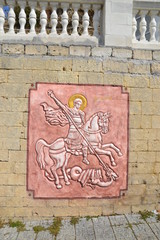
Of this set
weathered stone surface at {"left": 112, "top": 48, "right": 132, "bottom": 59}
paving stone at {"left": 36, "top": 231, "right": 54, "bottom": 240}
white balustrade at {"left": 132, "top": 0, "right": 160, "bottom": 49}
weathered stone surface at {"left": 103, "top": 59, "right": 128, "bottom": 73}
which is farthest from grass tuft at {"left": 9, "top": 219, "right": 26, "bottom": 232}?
white balustrade at {"left": 132, "top": 0, "right": 160, "bottom": 49}

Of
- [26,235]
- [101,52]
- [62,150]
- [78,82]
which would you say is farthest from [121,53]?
[26,235]

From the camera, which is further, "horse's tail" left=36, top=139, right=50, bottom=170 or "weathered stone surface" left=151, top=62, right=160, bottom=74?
"weathered stone surface" left=151, top=62, right=160, bottom=74

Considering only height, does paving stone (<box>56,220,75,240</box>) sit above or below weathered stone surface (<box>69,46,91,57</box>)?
below

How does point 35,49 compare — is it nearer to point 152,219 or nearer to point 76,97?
point 76,97

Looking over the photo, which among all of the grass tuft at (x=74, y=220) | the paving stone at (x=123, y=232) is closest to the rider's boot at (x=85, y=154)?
the grass tuft at (x=74, y=220)

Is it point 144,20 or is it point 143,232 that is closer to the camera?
point 143,232

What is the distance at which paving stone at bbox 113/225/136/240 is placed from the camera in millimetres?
3297

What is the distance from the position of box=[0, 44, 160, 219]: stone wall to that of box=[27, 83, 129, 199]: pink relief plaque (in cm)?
13

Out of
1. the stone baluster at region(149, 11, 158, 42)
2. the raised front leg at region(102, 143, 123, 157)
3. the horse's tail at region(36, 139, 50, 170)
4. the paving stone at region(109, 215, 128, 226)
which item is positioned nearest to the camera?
Result: the paving stone at region(109, 215, 128, 226)

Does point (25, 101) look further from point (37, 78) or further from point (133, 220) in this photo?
point (133, 220)

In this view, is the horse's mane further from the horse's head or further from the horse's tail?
the horse's tail

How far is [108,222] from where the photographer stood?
376 cm

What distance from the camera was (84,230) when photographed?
11.5 feet

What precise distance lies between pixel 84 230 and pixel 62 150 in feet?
4.31
